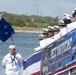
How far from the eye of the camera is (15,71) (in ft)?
53.6

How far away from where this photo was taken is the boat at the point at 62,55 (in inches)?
518

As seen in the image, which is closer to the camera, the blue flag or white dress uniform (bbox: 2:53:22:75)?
white dress uniform (bbox: 2:53:22:75)

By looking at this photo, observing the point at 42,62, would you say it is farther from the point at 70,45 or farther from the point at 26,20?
the point at 26,20

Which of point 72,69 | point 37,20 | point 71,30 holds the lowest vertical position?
point 72,69

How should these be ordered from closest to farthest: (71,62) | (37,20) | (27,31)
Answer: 1. (71,62)
2. (37,20)
3. (27,31)

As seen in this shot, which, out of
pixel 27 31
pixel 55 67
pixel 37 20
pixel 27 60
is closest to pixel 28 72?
pixel 27 60

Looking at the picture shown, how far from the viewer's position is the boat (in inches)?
518

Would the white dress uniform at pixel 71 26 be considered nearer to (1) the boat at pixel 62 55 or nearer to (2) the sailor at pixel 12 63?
(1) the boat at pixel 62 55

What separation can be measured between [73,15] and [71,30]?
1.22ft

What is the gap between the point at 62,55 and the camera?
13625 millimetres

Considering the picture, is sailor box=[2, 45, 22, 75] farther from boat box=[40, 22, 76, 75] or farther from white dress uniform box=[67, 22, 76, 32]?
white dress uniform box=[67, 22, 76, 32]

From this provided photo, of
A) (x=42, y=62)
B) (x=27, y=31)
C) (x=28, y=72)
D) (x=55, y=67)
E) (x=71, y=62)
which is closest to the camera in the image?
(x=71, y=62)

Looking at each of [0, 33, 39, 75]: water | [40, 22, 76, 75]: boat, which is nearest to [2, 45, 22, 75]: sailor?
[40, 22, 76, 75]: boat

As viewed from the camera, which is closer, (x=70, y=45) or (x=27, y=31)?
(x=70, y=45)
